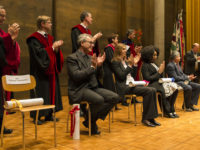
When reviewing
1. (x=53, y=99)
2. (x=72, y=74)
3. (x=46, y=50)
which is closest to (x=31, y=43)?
(x=46, y=50)

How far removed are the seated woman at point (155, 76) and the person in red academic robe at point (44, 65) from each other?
159cm

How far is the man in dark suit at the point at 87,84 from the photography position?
3.50m

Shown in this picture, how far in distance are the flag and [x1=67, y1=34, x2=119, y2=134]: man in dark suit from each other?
23.8ft

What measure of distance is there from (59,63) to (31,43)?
590mm

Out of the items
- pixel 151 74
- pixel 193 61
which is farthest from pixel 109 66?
pixel 193 61

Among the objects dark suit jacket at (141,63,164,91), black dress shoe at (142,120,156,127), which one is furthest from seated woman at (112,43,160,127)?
dark suit jacket at (141,63,164,91)

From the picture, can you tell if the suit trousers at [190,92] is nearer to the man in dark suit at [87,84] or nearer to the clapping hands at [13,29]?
the man in dark suit at [87,84]

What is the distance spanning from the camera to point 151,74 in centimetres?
477

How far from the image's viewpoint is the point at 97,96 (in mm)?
3488

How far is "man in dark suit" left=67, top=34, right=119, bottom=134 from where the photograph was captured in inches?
138

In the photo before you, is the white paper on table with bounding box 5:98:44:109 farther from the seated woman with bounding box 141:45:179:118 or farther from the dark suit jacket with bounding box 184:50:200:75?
the dark suit jacket with bounding box 184:50:200:75

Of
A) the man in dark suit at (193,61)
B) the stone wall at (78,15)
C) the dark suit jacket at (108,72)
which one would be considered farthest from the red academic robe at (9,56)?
the man in dark suit at (193,61)

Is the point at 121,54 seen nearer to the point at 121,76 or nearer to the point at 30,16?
the point at 121,76

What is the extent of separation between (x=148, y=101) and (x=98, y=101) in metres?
1.15
